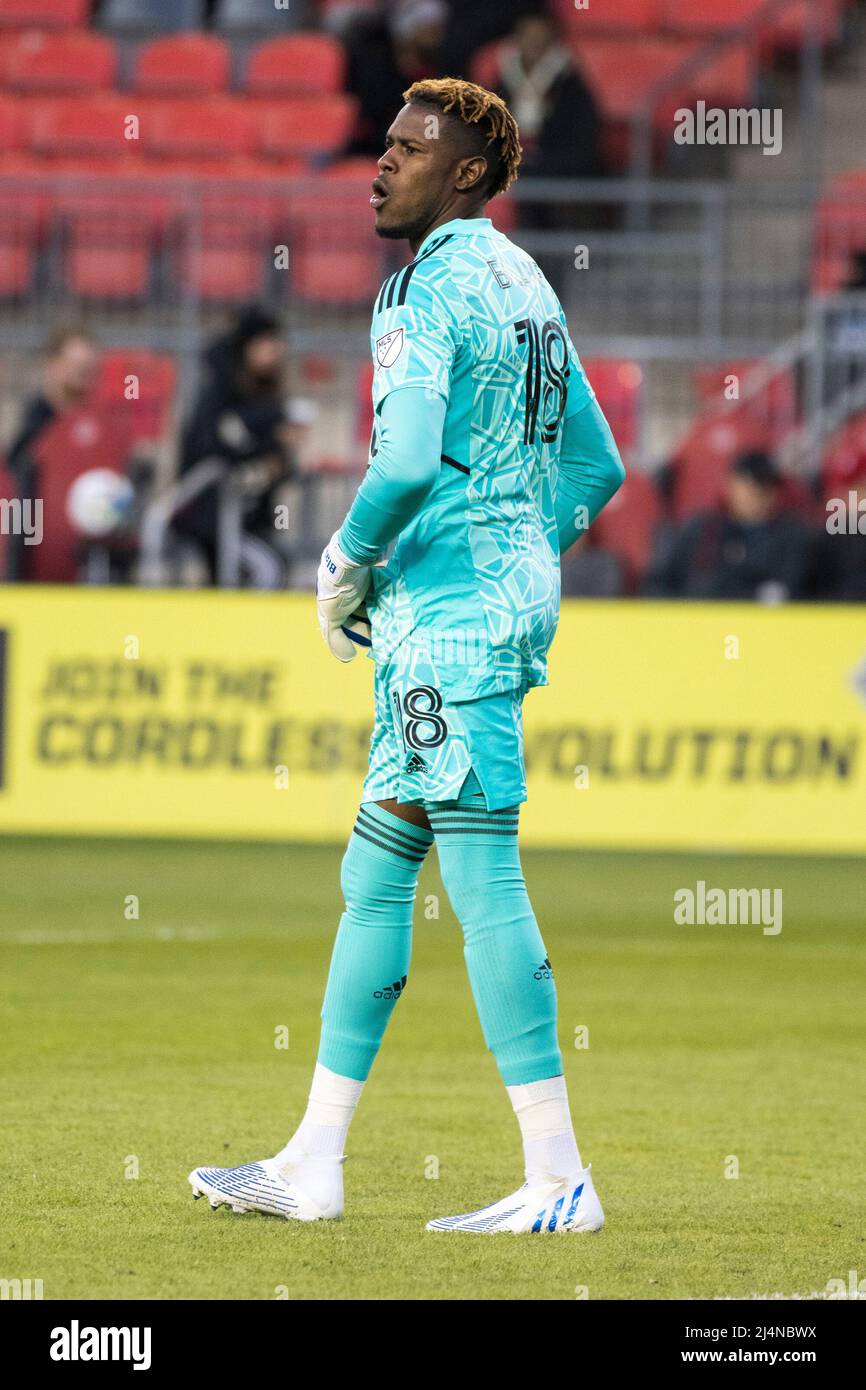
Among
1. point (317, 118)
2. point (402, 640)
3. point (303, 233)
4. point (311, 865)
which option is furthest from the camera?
point (317, 118)

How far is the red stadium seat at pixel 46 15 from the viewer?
2152 centimetres

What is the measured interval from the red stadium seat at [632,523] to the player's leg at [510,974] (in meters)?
11.1

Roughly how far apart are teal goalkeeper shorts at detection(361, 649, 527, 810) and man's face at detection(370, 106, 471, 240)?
3.05ft

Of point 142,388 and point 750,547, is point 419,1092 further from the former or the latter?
point 142,388

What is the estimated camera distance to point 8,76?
21.2 meters

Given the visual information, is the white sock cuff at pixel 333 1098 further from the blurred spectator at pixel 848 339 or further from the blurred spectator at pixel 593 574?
→ the blurred spectator at pixel 848 339

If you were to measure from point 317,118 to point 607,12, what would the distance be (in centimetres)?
286

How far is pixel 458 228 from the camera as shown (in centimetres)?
500

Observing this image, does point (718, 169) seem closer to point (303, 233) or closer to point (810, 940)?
point (303, 233)

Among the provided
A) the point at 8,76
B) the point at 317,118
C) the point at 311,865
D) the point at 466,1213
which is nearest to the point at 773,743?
the point at 311,865

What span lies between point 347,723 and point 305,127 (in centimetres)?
896

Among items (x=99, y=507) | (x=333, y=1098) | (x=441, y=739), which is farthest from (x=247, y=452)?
(x=441, y=739)

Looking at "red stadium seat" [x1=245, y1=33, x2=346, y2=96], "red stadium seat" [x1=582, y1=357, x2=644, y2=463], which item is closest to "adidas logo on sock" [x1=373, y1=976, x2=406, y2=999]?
"red stadium seat" [x1=582, y1=357, x2=644, y2=463]

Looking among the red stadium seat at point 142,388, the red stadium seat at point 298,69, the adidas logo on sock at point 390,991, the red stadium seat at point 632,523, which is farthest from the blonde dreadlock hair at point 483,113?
the red stadium seat at point 298,69
